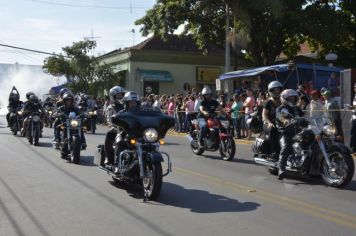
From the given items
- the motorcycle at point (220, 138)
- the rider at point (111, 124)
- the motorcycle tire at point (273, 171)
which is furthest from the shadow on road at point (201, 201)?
the motorcycle at point (220, 138)

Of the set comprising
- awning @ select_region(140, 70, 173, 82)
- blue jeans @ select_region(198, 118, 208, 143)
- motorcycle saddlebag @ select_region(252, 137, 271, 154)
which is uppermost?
awning @ select_region(140, 70, 173, 82)

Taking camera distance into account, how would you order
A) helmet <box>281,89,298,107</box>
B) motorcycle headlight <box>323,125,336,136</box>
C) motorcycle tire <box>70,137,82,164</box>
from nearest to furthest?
motorcycle headlight <box>323,125,336,136</box>
helmet <box>281,89,298,107</box>
motorcycle tire <box>70,137,82,164</box>

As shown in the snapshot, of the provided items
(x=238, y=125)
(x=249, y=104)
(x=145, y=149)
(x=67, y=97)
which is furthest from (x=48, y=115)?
(x=145, y=149)

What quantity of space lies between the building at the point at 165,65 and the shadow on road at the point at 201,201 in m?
33.3

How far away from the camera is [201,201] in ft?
27.5

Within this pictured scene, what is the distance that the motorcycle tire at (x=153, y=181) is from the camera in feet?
→ 26.6

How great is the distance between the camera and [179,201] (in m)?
8.39

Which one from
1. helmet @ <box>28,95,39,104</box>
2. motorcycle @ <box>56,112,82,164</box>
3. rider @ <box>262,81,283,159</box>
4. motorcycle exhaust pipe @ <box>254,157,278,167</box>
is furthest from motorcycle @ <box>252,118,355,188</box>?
helmet @ <box>28,95,39,104</box>

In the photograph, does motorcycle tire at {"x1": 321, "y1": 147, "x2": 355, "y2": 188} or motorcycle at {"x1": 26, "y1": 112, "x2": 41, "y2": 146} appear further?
motorcycle at {"x1": 26, "y1": 112, "x2": 41, "y2": 146}

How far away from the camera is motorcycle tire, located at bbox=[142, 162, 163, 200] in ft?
→ 26.6

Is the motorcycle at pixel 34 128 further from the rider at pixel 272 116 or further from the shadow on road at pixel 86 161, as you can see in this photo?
the rider at pixel 272 116

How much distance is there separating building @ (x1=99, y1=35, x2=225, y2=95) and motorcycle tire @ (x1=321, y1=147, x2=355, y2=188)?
33.0 metres

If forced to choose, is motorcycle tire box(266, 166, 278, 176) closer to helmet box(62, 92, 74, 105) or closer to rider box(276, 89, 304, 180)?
rider box(276, 89, 304, 180)

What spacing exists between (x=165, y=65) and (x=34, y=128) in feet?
92.7
